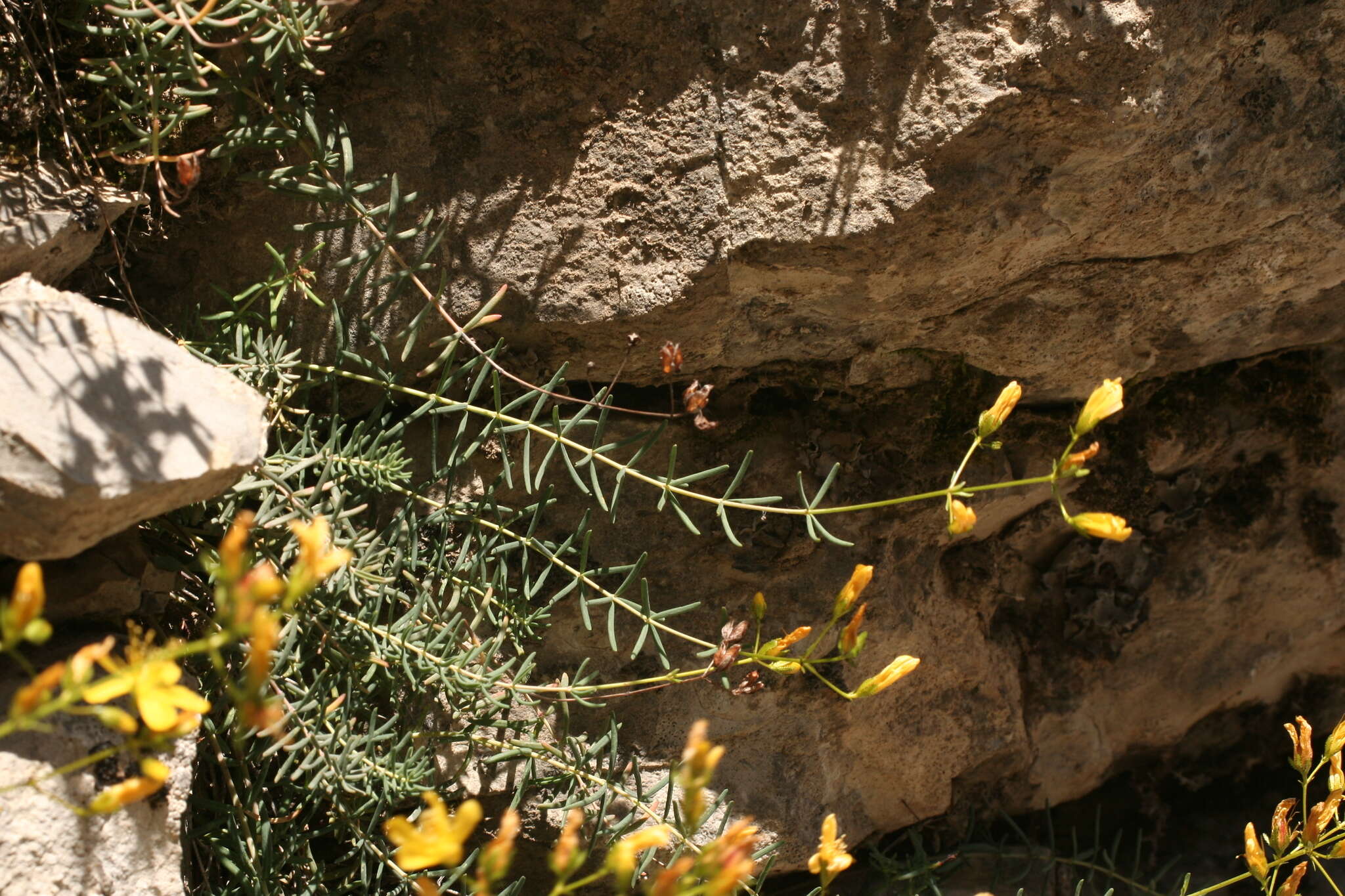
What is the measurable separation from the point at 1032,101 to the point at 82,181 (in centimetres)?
154

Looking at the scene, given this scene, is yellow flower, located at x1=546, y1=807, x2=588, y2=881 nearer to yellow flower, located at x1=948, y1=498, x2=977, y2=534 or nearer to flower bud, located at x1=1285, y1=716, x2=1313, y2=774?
yellow flower, located at x1=948, y1=498, x2=977, y2=534

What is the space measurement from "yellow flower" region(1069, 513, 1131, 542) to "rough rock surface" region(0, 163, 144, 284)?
1556 millimetres

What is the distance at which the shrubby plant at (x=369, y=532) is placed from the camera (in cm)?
165

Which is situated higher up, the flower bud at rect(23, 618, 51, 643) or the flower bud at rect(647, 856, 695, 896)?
the flower bud at rect(23, 618, 51, 643)

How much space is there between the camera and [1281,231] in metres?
1.92

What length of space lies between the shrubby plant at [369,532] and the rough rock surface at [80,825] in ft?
0.21

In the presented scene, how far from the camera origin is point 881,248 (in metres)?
1.82

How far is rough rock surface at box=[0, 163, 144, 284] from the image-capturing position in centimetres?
158

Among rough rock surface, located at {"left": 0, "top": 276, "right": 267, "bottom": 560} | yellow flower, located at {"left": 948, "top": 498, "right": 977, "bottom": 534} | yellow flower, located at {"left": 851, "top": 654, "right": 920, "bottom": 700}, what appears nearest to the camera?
rough rock surface, located at {"left": 0, "top": 276, "right": 267, "bottom": 560}

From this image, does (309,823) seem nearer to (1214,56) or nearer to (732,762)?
(732,762)

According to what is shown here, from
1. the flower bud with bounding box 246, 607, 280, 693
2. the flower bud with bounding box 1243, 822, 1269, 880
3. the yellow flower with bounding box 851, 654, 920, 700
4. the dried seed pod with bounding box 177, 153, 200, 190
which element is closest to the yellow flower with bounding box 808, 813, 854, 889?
the yellow flower with bounding box 851, 654, 920, 700

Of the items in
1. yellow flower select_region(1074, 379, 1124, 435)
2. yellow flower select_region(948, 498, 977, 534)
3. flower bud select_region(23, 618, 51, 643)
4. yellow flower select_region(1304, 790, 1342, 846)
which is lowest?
yellow flower select_region(1304, 790, 1342, 846)

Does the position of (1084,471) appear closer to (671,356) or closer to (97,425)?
(671,356)

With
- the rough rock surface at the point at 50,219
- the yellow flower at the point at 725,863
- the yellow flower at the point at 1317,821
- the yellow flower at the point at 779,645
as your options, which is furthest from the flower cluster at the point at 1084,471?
the rough rock surface at the point at 50,219
